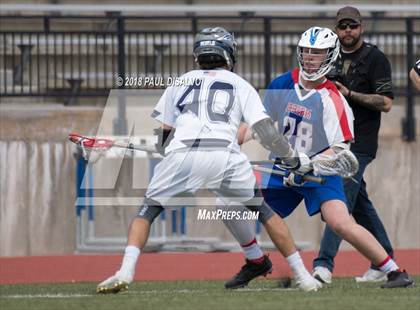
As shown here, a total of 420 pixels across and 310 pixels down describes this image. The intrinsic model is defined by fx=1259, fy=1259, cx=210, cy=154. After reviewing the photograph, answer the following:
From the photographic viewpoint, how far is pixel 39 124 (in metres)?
14.3

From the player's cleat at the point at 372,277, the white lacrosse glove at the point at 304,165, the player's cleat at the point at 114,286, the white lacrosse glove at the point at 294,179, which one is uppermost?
the white lacrosse glove at the point at 304,165

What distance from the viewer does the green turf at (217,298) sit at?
7652mm

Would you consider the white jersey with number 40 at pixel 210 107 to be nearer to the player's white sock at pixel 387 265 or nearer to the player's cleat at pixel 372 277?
the player's white sock at pixel 387 265

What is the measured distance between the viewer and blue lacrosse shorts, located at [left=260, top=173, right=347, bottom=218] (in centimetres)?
907

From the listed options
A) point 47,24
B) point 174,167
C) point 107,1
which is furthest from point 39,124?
point 174,167

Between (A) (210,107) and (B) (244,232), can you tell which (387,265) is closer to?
(B) (244,232)

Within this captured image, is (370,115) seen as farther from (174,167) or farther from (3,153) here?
(3,153)

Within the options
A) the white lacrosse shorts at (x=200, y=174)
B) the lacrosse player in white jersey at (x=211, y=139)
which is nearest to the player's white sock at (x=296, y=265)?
the lacrosse player in white jersey at (x=211, y=139)

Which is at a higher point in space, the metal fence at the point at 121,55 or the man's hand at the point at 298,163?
the metal fence at the point at 121,55

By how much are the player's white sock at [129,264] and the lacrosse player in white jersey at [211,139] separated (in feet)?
0.21

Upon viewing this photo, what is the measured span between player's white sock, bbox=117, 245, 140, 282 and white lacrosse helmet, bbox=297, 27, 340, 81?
6.47ft

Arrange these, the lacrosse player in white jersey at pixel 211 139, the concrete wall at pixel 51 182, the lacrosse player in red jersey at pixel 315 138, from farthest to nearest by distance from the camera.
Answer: the concrete wall at pixel 51 182 → the lacrosse player in red jersey at pixel 315 138 → the lacrosse player in white jersey at pixel 211 139

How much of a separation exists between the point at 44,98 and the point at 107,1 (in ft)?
9.22

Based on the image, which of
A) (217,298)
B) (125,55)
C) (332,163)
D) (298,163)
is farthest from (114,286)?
(125,55)
